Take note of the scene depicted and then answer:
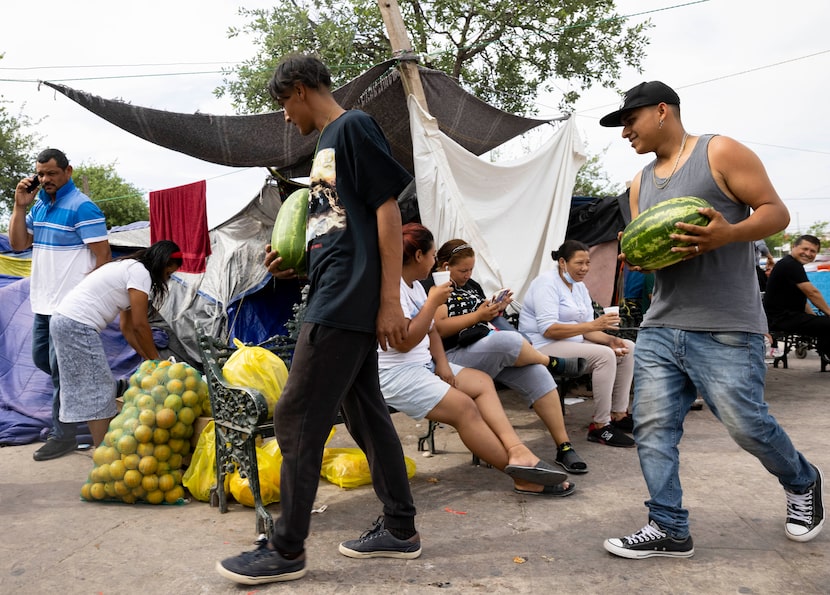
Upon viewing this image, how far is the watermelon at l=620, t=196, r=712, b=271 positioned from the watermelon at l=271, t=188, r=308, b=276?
1663 mm

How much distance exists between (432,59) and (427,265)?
12109mm

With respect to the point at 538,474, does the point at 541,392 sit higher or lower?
higher

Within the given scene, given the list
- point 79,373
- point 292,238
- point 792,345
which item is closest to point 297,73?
point 292,238

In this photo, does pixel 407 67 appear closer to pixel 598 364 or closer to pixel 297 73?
pixel 598 364

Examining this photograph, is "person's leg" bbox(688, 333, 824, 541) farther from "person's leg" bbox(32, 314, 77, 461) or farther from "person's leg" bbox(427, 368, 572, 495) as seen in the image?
"person's leg" bbox(32, 314, 77, 461)

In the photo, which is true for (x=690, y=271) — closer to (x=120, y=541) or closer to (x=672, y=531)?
(x=672, y=531)

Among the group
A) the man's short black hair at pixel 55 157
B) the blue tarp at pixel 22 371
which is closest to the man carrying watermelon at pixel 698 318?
the man's short black hair at pixel 55 157

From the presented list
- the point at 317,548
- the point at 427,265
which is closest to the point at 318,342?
the point at 317,548

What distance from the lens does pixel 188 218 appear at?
7875mm

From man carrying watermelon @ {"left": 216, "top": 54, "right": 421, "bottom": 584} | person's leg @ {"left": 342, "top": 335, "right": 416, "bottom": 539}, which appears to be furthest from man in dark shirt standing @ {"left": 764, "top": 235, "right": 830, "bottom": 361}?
man carrying watermelon @ {"left": 216, "top": 54, "right": 421, "bottom": 584}

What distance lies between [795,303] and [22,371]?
814 cm

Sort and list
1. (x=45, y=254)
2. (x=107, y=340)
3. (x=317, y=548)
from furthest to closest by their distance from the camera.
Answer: (x=107, y=340), (x=45, y=254), (x=317, y=548)

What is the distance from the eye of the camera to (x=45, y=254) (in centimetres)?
468

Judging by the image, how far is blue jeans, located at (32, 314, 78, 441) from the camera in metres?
4.71
